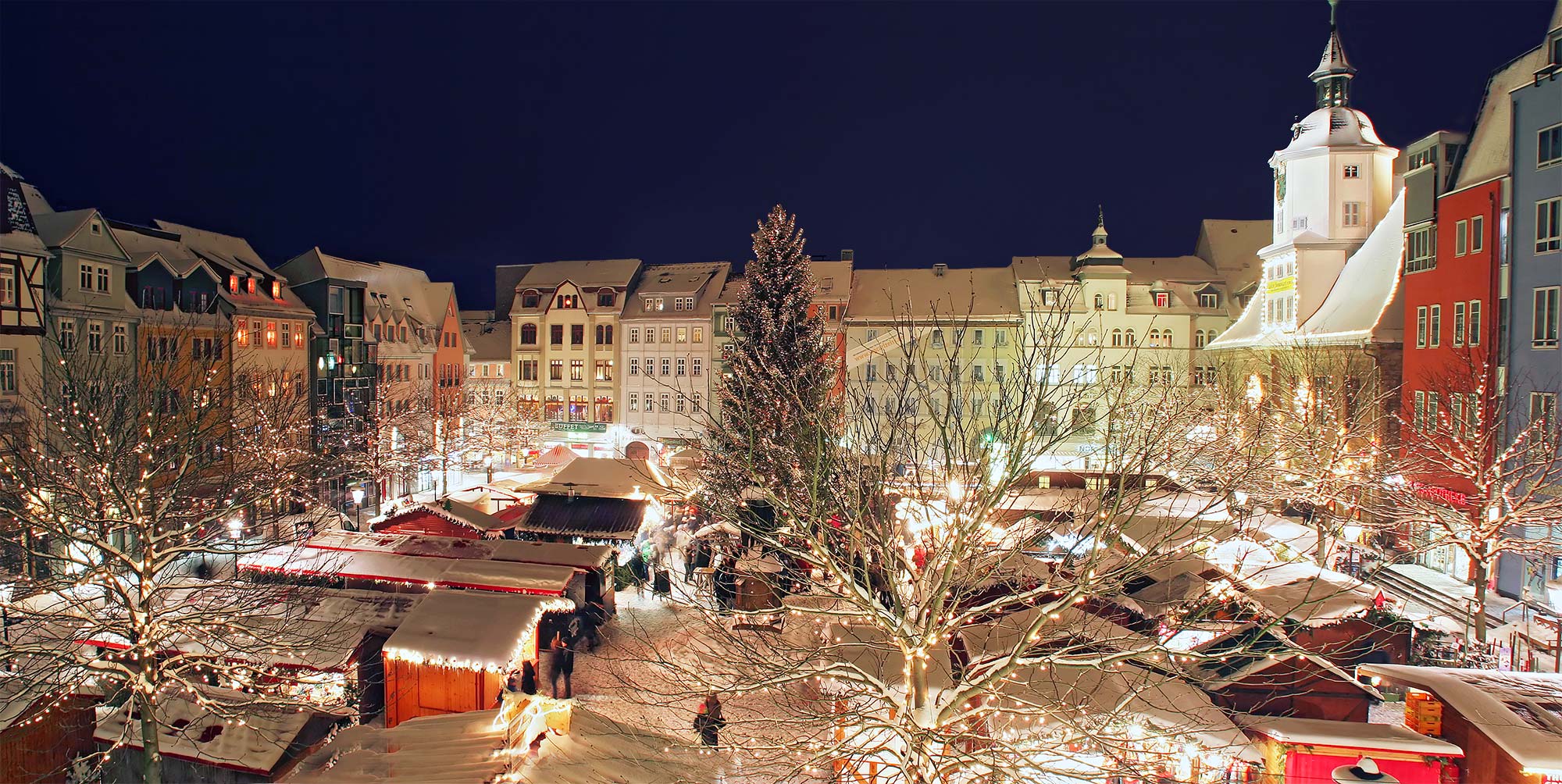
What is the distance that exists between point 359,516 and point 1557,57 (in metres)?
39.8

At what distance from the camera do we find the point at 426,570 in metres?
18.5

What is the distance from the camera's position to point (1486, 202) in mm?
23625

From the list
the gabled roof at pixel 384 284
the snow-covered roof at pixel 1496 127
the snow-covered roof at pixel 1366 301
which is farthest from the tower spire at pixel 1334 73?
the gabled roof at pixel 384 284

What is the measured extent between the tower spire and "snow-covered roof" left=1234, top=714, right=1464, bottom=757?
37098 millimetres

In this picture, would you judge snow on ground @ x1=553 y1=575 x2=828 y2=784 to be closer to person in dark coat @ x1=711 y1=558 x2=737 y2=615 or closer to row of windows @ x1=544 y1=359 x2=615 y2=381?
person in dark coat @ x1=711 y1=558 x2=737 y2=615

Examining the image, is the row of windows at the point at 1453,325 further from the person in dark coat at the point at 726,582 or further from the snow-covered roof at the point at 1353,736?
the person in dark coat at the point at 726,582

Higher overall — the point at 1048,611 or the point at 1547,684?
the point at 1048,611

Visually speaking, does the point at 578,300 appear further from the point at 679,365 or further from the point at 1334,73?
the point at 1334,73

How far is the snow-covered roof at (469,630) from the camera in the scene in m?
14.3

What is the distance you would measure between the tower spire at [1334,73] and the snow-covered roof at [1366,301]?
636 cm

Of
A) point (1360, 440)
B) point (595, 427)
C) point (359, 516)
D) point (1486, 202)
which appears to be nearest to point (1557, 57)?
point (1486, 202)

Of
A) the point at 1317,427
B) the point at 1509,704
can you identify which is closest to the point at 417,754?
the point at 1509,704

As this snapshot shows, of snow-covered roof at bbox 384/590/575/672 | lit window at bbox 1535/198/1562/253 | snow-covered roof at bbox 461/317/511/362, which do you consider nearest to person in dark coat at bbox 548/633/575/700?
snow-covered roof at bbox 384/590/575/672

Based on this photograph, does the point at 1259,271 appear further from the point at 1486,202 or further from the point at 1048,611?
the point at 1048,611
